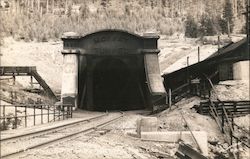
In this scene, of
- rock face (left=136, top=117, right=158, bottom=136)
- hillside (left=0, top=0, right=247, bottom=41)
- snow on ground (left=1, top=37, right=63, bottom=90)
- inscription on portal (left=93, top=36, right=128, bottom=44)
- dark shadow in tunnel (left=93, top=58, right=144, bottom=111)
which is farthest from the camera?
hillside (left=0, top=0, right=247, bottom=41)

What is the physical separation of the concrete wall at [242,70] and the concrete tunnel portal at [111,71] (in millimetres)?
5427

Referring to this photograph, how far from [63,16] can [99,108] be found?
56.6m

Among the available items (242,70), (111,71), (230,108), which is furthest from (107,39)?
(230,108)

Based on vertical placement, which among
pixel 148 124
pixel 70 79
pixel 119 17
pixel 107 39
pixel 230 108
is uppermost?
pixel 119 17

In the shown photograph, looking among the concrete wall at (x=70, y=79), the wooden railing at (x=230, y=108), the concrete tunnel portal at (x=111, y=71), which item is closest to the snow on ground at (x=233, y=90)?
the wooden railing at (x=230, y=108)

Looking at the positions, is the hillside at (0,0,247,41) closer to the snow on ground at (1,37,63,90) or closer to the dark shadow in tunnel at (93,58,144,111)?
the snow on ground at (1,37,63,90)

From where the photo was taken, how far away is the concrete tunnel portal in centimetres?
3200

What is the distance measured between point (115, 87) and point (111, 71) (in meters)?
2.40

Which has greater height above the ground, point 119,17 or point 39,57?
point 119,17

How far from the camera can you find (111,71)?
39.9 metres

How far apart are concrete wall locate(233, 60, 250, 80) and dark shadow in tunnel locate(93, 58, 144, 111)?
11.1 meters

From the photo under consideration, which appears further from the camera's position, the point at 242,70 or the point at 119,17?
the point at 119,17

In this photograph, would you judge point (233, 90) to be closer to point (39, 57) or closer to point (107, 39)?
point (107, 39)

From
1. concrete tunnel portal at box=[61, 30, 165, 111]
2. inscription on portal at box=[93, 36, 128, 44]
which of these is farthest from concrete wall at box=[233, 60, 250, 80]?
inscription on portal at box=[93, 36, 128, 44]
